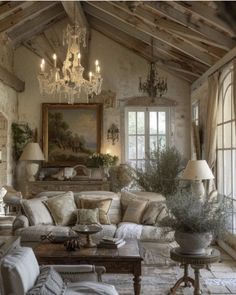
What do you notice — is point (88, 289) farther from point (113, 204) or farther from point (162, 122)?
point (162, 122)

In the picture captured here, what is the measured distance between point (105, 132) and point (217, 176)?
3.65 meters

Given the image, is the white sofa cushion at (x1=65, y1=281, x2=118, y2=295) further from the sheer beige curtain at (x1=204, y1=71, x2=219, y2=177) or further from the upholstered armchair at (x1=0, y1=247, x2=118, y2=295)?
the sheer beige curtain at (x1=204, y1=71, x2=219, y2=177)

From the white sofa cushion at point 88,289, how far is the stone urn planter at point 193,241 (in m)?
0.91

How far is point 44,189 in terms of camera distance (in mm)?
9875

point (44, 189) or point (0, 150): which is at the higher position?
point (0, 150)

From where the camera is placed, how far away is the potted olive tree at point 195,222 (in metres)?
4.07

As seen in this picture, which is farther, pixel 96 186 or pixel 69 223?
pixel 96 186

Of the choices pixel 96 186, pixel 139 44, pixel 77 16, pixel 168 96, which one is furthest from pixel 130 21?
pixel 96 186

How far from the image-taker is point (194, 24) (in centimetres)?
641

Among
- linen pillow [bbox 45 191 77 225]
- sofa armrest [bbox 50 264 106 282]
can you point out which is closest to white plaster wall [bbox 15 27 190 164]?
linen pillow [bbox 45 191 77 225]

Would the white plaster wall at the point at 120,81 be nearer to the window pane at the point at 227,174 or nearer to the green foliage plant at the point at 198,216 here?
the window pane at the point at 227,174

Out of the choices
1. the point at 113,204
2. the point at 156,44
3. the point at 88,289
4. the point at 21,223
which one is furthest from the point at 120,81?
the point at 88,289

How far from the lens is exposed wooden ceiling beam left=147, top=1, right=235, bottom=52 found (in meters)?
6.33

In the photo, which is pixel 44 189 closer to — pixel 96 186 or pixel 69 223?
pixel 96 186
